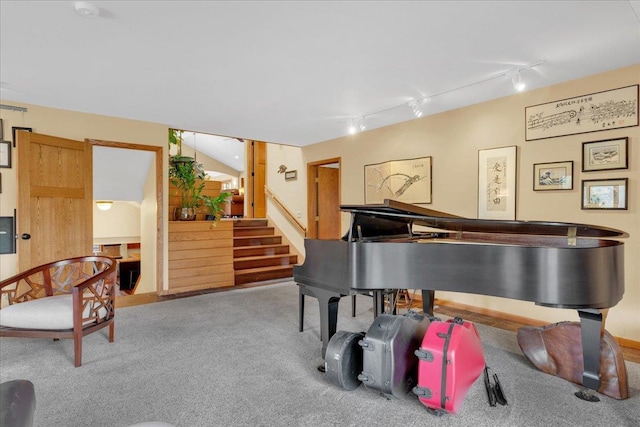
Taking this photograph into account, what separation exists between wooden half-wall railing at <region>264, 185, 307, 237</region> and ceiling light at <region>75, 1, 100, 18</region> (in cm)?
464

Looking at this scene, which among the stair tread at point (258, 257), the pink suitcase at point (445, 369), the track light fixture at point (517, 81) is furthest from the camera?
the stair tread at point (258, 257)

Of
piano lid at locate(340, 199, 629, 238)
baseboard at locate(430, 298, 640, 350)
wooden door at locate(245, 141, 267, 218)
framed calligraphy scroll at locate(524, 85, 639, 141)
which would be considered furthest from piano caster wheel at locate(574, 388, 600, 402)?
wooden door at locate(245, 141, 267, 218)

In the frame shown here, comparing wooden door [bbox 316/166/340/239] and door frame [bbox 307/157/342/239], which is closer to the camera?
door frame [bbox 307/157/342/239]

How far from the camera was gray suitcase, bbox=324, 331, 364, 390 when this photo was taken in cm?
218

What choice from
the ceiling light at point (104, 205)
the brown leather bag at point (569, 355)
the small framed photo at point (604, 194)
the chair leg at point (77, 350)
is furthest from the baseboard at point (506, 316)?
the ceiling light at point (104, 205)

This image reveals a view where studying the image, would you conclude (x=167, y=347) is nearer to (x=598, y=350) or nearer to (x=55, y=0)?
(x=55, y=0)

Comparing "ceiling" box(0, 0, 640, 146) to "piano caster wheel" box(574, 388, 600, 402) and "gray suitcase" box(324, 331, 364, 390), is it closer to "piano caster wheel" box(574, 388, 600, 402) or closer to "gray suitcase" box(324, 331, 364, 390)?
"gray suitcase" box(324, 331, 364, 390)

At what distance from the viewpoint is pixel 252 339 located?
10.3 ft

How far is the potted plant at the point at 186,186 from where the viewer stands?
17.2 ft

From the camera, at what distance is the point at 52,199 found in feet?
12.6

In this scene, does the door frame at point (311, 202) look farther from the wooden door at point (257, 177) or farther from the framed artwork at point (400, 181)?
the wooden door at point (257, 177)

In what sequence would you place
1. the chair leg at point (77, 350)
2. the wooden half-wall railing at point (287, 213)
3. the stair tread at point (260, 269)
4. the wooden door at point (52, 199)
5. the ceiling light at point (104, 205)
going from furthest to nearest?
the ceiling light at point (104, 205)
the wooden half-wall railing at point (287, 213)
the stair tread at point (260, 269)
the wooden door at point (52, 199)
the chair leg at point (77, 350)

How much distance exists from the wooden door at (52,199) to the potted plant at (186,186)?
1189 millimetres

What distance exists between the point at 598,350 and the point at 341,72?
282 cm
